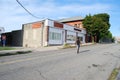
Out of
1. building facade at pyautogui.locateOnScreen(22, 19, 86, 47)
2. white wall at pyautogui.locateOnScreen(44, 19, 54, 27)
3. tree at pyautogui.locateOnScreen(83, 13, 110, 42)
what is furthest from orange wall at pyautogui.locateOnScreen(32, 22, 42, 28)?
tree at pyautogui.locateOnScreen(83, 13, 110, 42)

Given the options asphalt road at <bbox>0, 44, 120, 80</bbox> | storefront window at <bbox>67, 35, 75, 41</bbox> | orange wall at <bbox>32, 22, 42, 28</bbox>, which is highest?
orange wall at <bbox>32, 22, 42, 28</bbox>

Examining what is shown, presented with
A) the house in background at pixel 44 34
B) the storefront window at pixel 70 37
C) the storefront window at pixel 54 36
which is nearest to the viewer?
the house in background at pixel 44 34

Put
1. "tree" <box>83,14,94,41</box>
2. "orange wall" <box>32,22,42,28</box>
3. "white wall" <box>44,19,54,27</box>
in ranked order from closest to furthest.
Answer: "white wall" <box>44,19,54,27</box> → "orange wall" <box>32,22,42,28</box> → "tree" <box>83,14,94,41</box>

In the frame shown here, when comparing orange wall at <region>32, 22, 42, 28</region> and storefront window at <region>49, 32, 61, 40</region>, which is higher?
orange wall at <region>32, 22, 42, 28</region>

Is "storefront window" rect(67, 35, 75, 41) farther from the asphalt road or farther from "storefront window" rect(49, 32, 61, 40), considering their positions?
the asphalt road

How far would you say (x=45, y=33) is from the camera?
111 ft

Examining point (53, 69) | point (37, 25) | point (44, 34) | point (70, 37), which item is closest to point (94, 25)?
point (70, 37)

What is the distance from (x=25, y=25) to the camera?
39.7 meters

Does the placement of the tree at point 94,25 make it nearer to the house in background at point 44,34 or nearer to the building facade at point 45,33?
the house in background at point 44,34

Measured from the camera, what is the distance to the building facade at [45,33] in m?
34.0

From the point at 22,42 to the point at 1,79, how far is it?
1356 inches

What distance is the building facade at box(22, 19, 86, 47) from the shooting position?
112 feet

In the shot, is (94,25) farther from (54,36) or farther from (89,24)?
(54,36)

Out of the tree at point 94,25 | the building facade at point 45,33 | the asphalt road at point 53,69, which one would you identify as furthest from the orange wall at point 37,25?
the asphalt road at point 53,69
